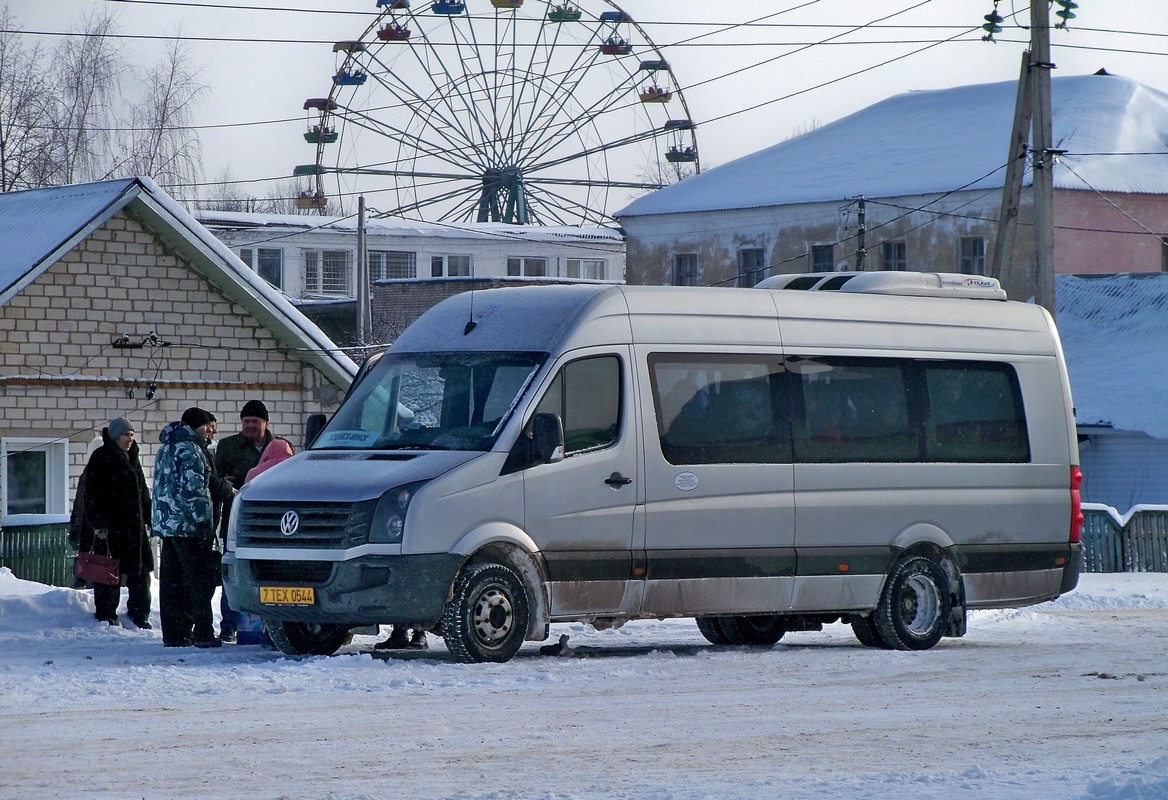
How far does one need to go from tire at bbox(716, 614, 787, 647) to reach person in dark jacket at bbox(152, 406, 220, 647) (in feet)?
12.5

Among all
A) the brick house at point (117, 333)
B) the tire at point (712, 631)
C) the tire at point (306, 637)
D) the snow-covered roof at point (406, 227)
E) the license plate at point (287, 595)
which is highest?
the snow-covered roof at point (406, 227)

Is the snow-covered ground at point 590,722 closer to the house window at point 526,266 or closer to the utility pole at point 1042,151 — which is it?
the utility pole at point 1042,151

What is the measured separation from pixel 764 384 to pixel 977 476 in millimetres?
2034

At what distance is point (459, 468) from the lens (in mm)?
12375

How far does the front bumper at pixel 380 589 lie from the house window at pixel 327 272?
48162 millimetres

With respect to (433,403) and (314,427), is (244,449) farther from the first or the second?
(433,403)

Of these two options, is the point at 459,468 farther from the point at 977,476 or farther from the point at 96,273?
the point at 96,273

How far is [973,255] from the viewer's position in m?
46.6

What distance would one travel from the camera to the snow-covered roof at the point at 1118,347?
34.5 metres

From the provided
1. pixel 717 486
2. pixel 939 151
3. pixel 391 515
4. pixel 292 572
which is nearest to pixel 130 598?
pixel 292 572

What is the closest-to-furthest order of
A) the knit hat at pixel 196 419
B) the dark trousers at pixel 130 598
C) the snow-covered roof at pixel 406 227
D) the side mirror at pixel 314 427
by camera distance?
the side mirror at pixel 314 427, the knit hat at pixel 196 419, the dark trousers at pixel 130 598, the snow-covered roof at pixel 406 227

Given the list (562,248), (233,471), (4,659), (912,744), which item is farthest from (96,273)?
(562,248)

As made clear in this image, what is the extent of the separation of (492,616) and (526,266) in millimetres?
52075

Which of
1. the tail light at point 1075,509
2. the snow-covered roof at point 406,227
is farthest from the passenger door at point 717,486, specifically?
the snow-covered roof at point 406,227
